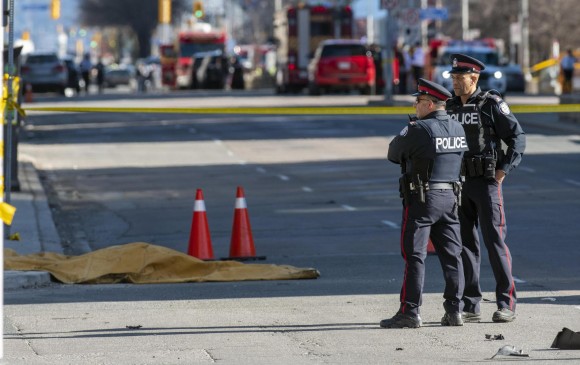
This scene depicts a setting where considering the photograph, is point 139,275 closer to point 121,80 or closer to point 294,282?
point 294,282

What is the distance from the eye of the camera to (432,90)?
10.1 meters

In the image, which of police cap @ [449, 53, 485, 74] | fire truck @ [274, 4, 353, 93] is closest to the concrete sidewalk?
police cap @ [449, 53, 485, 74]

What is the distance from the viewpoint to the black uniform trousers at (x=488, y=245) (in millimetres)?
10469

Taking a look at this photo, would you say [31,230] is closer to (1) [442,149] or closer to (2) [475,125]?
(2) [475,125]

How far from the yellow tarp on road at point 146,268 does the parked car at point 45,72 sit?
51.1 metres

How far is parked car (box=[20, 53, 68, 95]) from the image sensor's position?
64.1 metres

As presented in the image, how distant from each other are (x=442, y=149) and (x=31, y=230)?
7.96 metres

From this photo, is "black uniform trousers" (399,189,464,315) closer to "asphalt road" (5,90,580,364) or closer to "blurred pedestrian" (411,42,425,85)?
"asphalt road" (5,90,580,364)

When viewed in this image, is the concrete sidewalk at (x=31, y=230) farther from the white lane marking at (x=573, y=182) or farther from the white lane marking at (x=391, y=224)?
the white lane marking at (x=573, y=182)

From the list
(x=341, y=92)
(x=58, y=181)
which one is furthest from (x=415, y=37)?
(x=58, y=181)

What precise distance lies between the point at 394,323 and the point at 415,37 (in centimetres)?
3873

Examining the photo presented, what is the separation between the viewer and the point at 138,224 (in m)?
18.2

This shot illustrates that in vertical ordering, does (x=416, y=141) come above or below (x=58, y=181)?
above

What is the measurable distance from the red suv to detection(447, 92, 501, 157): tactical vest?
147 ft
